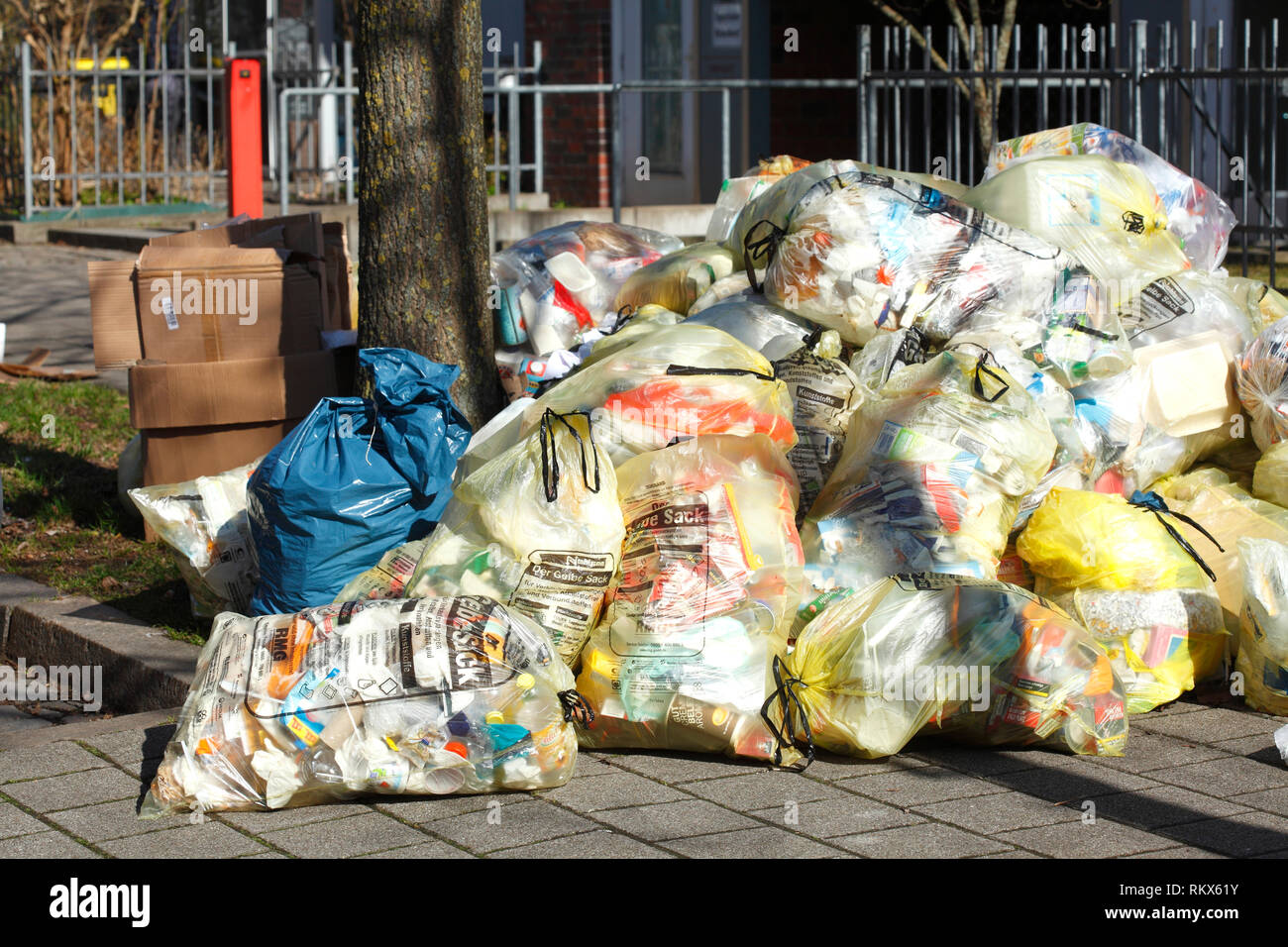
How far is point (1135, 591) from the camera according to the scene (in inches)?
145

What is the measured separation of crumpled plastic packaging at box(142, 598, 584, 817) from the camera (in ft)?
9.90

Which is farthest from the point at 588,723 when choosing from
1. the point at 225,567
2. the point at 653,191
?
the point at 653,191

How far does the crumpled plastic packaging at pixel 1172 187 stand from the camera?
5.07 m

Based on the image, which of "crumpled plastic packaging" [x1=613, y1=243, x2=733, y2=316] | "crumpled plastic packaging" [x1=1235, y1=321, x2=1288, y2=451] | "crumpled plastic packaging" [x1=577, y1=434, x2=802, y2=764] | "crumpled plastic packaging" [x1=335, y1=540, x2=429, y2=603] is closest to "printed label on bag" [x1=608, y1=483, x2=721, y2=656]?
"crumpled plastic packaging" [x1=577, y1=434, x2=802, y2=764]

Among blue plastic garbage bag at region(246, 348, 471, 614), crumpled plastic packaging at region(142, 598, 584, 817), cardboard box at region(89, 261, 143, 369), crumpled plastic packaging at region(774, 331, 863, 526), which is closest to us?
crumpled plastic packaging at region(142, 598, 584, 817)

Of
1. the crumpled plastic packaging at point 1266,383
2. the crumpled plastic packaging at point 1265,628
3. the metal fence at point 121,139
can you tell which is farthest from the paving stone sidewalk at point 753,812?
the metal fence at point 121,139

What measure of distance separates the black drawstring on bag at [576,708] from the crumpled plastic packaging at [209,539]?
1.30 metres

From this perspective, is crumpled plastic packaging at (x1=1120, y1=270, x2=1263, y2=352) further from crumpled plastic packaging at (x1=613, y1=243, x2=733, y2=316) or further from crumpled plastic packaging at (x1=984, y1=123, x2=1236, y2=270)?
crumpled plastic packaging at (x1=613, y1=243, x2=733, y2=316)

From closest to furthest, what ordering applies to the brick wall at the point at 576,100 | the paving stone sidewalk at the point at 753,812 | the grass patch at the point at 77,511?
the paving stone sidewalk at the point at 753,812, the grass patch at the point at 77,511, the brick wall at the point at 576,100

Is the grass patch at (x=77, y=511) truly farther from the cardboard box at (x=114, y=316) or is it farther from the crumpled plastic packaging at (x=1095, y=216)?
the crumpled plastic packaging at (x=1095, y=216)

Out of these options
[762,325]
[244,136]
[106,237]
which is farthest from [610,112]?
[762,325]

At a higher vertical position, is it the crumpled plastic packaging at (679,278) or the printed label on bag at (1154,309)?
the crumpled plastic packaging at (679,278)

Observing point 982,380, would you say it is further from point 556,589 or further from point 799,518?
point 556,589

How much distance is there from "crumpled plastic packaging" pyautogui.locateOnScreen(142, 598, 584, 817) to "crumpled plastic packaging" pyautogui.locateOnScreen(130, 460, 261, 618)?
1073mm
